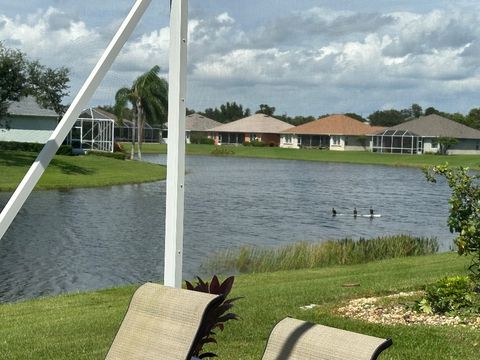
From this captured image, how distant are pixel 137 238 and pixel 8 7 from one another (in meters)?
12.4

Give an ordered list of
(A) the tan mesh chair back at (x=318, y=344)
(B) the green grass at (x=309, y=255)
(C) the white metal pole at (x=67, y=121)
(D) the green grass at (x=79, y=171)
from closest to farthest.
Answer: (A) the tan mesh chair back at (x=318, y=344) → (C) the white metal pole at (x=67, y=121) → (B) the green grass at (x=309, y=255) → (D) the green grass at (x=79, y=171)

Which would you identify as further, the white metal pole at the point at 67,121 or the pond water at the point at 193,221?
the pond water at the point at 193,221

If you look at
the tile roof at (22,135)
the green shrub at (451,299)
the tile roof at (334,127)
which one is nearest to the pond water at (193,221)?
the tile roof at (334,127)

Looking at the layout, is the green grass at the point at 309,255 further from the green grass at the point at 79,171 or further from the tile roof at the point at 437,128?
the tile roof at the point at 437,128

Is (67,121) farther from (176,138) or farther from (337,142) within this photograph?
(337,142)

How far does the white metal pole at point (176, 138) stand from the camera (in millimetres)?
5027

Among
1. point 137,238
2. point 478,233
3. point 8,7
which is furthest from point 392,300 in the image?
point 137,238

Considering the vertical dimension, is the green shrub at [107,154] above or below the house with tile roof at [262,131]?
below

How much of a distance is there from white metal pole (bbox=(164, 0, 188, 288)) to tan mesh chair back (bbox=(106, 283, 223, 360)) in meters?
0.81

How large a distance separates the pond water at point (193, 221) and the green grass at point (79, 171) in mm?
1292

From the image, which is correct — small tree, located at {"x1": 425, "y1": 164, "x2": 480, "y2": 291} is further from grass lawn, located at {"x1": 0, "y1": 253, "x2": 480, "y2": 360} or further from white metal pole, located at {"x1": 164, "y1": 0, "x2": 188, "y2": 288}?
white metal pole, located at {"x1": 164, "y1": 0, "x2": 188, "y2": 288}

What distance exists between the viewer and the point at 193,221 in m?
22.6

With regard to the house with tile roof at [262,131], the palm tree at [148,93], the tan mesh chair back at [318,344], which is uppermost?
the palm tree at [148,93]

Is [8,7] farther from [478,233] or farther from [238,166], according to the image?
[238,166]
